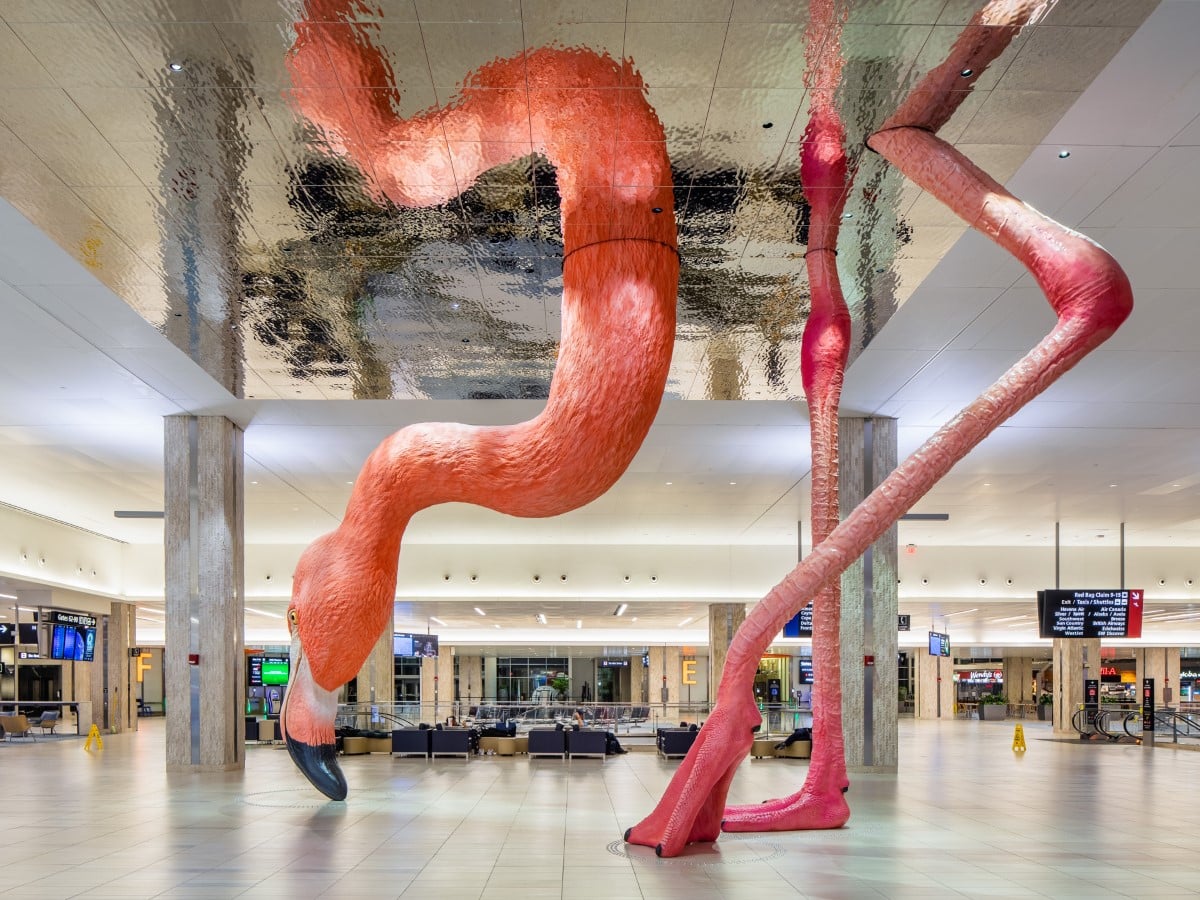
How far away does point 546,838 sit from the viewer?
9.95 m

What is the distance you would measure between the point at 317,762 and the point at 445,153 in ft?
12.4

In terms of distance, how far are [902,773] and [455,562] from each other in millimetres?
14630

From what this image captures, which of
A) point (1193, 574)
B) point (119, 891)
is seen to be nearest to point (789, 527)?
point (1193, 574)

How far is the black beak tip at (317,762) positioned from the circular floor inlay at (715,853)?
279cm

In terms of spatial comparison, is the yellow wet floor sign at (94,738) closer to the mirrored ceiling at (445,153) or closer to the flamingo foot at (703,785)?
the mirrored ceiling at (445,153)

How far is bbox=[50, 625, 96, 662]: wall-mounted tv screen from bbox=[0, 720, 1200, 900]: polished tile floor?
33.5 feet

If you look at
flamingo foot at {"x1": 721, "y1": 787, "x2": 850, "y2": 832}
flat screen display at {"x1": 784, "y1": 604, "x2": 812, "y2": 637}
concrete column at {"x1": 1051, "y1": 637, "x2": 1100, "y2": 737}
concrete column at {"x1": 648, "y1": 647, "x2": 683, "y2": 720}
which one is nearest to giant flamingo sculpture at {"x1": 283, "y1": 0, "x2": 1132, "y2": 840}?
flamingo foot at {"x1": 721, "y1": 787, "x2": 850, "y2": 832}

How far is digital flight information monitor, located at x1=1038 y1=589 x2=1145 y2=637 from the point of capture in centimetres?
2308

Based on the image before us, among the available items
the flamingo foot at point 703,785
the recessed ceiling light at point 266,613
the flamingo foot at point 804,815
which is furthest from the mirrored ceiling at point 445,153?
the recessed ceiling light at point 266,613

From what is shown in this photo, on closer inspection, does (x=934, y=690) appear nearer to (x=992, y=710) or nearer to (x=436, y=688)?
(x=992, y=710)

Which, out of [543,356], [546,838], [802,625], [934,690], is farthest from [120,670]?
[934,690]

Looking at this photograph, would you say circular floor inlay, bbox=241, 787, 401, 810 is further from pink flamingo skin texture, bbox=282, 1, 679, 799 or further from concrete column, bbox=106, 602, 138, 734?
concrete column, bbox=106, 602, 138, 734

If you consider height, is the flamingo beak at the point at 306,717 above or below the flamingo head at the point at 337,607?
below

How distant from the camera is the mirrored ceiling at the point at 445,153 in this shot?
5992mm
